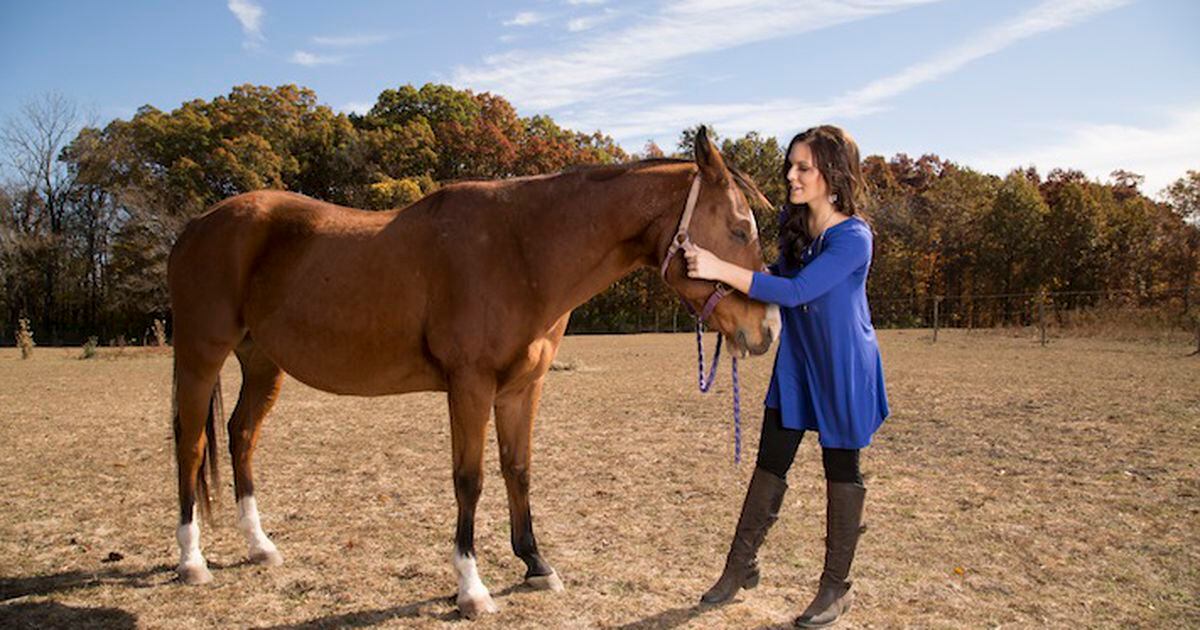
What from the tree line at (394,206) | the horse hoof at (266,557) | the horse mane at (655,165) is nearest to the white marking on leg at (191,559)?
the horse hoof at (266,557)

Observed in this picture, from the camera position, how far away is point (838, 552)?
3299 mm

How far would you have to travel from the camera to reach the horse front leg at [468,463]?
11.5 feet

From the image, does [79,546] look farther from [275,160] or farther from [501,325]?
[275,160]

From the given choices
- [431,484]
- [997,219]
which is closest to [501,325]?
[431,484]

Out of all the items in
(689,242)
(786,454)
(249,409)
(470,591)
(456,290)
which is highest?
(689,242)

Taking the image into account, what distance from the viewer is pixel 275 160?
37250mm

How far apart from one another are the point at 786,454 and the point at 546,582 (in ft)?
4.70

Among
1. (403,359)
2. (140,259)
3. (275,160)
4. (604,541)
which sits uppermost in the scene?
(275,160)

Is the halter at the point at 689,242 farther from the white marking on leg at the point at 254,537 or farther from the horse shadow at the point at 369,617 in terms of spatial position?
the white marking on leg at the point at 254,537

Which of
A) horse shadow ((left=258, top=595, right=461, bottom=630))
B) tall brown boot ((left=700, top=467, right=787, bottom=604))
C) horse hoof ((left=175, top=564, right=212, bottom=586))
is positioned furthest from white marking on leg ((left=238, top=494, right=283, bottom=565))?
tall brown boot ((left=700, top=467, right=787, bottom=604))

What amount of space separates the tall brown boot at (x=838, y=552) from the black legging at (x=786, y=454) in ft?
0.17

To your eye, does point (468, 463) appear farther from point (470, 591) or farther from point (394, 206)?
point (394, 206)

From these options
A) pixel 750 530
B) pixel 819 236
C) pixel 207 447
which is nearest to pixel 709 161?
pixel 819 236

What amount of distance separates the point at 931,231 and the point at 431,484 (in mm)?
43468
